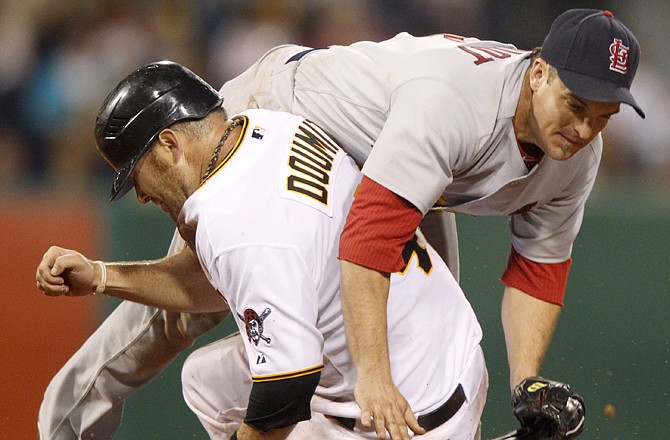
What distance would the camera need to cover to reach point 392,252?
2.06 m

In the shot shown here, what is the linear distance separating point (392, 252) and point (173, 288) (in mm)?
666

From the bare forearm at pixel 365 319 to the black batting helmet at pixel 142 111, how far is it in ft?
1.62

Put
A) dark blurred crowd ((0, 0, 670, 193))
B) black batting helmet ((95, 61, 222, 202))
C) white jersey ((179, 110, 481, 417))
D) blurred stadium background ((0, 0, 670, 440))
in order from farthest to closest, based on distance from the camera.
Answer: dark blurred crowd ((0, 0, 670, 193)) → blurred stadium background ((0, 0, 670, 440)) → black batting helmet ((95, 61, 222, 202)) → white jersey ((179, 110, 481, 417))

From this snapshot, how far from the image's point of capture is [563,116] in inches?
83.7

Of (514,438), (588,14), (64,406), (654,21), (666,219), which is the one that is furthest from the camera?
(654,21)

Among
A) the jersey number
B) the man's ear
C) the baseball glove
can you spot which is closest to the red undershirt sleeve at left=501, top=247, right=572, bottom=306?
the baseball glove

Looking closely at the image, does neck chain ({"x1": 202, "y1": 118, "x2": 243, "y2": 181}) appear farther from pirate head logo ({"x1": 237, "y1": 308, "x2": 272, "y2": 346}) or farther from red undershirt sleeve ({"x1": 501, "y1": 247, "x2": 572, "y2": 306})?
red undershirt sleeve ({"x1": 501, "y1": 247, "x2": 572, "y2": 306})

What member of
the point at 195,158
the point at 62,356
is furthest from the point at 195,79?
the point at 62,356

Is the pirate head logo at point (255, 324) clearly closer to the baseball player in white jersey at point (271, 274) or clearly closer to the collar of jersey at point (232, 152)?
the baseball player in white jersey at point (271, 274)

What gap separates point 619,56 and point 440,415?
2.84 ft

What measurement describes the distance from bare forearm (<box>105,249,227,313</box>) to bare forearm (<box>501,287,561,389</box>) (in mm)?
820

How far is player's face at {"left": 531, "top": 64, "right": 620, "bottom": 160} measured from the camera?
83.1 inches

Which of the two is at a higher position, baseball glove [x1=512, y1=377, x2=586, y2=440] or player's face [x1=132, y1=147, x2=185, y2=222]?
player's face [x1=132, y1=147, x2=185, y2=222]

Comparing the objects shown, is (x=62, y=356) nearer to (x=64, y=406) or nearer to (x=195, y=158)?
(x=64, y=406)
